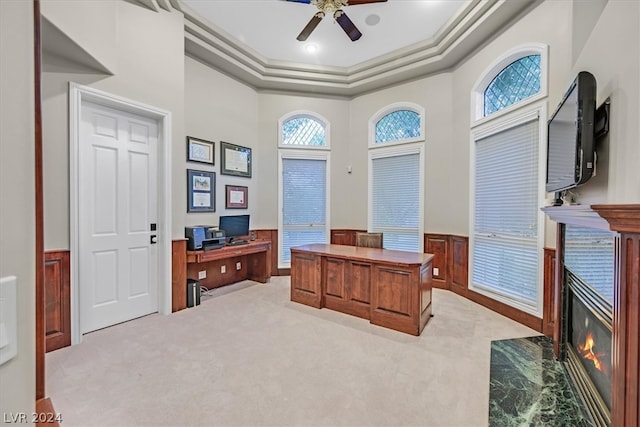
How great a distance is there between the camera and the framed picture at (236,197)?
15.8ft

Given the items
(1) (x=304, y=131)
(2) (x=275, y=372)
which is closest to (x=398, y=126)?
(1) (x=304, y=131)

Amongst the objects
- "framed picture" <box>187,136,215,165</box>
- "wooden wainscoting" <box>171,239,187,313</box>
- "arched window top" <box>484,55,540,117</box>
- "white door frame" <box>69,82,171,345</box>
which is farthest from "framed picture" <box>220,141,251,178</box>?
"arched window top" <box>484,55,540,117</box>

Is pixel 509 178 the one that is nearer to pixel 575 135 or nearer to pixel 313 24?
pixel 575 135

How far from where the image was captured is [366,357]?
2.60 m

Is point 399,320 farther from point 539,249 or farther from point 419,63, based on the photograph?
point 419,63

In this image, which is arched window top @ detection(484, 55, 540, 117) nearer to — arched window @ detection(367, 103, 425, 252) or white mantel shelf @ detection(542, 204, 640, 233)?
arched window @ detection(367, 103, 425, 252)

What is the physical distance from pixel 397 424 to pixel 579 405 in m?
1.28

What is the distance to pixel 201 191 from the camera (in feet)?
14.2

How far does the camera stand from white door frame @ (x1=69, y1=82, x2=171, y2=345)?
2.79 m

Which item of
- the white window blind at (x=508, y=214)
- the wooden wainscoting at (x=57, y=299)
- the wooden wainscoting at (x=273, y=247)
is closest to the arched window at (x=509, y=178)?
the white window blind at (x=508, y=214)

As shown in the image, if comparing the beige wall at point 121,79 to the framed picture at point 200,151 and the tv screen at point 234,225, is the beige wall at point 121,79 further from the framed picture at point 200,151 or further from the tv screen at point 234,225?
the tv screen at point 234,225

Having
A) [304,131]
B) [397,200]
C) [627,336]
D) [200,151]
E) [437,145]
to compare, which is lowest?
[627,336]
